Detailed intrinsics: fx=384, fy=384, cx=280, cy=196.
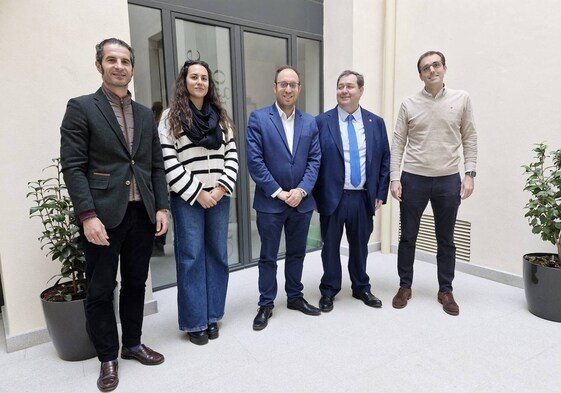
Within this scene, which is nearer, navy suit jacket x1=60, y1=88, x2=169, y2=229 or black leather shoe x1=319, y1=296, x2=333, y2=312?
navy suit jacket x1=60, y1=88, x2=169, y2=229

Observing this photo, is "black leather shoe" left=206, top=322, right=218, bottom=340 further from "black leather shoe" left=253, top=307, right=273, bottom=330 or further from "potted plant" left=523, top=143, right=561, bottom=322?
"potted plant" left=523, top=143, right=561, bottom=322

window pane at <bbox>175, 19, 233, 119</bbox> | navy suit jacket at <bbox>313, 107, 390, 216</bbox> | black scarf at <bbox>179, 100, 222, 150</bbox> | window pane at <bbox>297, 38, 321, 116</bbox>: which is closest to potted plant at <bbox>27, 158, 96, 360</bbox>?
black scarf at <bbox>179, 100, 222, 150</bbox>

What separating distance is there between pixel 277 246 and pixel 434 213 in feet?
3.73

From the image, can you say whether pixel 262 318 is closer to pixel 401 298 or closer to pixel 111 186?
pixel 401 298

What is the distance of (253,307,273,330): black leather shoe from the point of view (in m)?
2.44

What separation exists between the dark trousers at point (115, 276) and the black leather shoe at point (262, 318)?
2.39ft

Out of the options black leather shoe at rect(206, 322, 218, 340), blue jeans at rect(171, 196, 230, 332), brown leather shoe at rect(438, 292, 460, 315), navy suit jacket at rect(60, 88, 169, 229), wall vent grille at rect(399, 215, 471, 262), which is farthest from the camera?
wall vent grille at rect(399, 215, 471, 262)

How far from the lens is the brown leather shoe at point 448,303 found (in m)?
2.59

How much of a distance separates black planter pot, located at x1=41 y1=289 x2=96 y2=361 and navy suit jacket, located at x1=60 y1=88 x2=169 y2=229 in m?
0.64

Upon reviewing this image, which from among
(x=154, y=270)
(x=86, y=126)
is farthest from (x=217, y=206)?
(x=154, y=270)

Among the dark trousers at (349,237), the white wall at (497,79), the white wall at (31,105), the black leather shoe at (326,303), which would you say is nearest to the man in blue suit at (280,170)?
the dark trousers at (349,237)

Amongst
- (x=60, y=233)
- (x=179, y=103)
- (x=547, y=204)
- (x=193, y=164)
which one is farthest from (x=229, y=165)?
(x=547, y=204)

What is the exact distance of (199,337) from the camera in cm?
227

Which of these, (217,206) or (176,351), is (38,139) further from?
(176,351)
